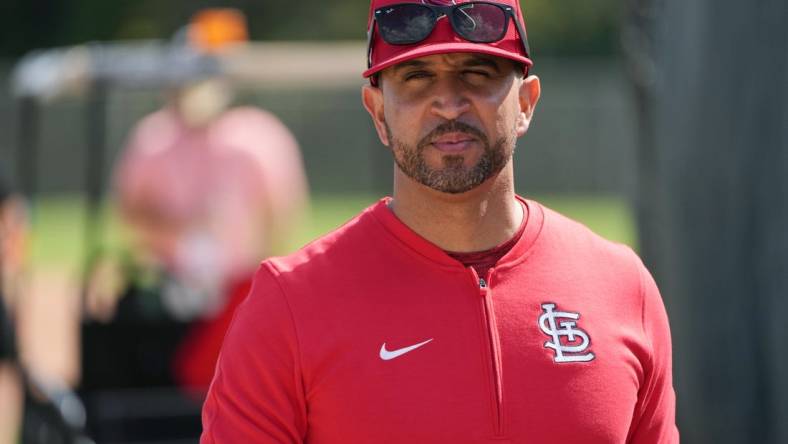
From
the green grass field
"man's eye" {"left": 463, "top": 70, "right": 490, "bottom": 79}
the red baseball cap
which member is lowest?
the green grass field

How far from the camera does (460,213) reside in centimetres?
237

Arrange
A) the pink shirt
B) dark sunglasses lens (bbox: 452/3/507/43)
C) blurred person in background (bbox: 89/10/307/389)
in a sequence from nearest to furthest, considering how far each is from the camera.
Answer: dark sunglasses lens (bbox: 452/3/507/43) < blurred person in background (bbox: 89/10/307/389) < the pink shirt

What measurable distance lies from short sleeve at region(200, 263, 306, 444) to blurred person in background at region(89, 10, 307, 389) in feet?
13.2

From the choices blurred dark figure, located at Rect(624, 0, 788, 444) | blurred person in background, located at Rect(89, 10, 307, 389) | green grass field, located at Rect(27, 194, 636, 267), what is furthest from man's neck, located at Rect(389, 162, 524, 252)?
green grass field, located at Rect(27, 194, 636, 267)

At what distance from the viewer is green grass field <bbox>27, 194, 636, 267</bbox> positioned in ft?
65.9

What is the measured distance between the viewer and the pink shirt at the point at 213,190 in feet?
21.8

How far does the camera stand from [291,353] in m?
2.20

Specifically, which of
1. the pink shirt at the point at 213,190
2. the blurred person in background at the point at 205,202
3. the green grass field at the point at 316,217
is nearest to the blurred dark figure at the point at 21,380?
the blurred person in background at the point at 205,202

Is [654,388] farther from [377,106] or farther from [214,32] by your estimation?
[214,32]

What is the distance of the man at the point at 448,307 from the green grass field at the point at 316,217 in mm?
16721

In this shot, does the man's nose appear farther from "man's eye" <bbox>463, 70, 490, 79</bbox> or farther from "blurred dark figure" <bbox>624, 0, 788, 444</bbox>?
"blurred dark figure" <bbox>624, 0, 788, 444</bbox>

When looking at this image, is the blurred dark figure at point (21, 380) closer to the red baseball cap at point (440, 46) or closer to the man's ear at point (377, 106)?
the man's ear at point (377, 106)

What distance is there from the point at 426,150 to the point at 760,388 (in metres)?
2.37

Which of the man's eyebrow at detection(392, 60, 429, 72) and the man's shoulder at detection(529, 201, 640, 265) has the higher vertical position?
the man's eyebrow at detection(392, 60, 429, 72)
